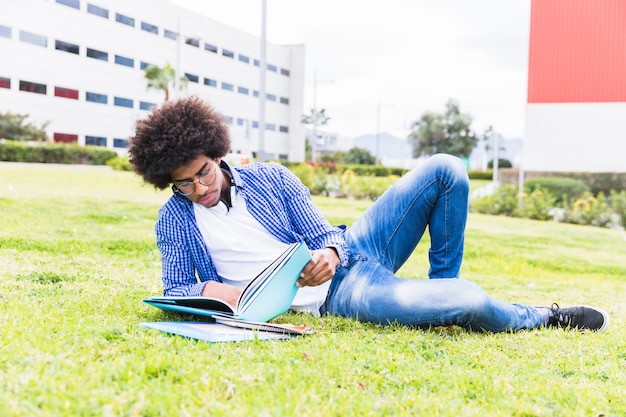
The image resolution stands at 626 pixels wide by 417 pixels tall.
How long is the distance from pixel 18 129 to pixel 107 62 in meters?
9.43

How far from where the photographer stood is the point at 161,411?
6.11 ft

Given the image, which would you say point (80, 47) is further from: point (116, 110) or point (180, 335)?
point (180, 335)

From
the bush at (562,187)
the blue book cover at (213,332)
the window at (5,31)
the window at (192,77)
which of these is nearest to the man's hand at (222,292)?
the blue book cover at (213,332)

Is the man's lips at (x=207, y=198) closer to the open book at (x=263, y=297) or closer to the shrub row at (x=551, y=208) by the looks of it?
the open book at (x=263, y=297)

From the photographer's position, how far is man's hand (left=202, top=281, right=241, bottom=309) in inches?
120

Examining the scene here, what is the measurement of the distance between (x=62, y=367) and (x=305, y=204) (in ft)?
5.02

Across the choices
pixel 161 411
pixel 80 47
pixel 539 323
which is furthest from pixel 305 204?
pixel 80 47

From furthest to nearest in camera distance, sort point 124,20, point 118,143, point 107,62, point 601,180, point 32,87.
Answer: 1. point 118,143
2. point 124,20
3. point 107,62
4. point 32,87
5. point 601,180

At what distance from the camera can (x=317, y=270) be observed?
301 centimetres

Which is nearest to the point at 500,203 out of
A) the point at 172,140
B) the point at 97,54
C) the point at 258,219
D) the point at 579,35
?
the point at 579,35

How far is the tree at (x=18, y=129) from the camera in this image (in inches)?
1303

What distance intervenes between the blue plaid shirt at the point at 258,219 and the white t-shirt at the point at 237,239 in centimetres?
4

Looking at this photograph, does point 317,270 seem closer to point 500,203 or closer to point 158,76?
point 500,203

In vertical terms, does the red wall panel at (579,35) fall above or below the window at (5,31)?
below
